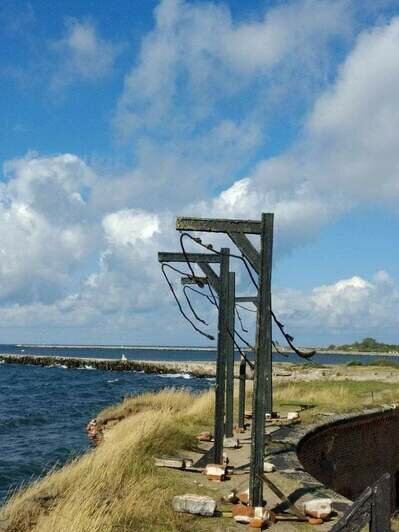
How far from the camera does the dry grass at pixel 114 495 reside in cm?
684

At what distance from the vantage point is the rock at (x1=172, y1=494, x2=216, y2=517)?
7.40m

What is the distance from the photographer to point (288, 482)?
9.02m

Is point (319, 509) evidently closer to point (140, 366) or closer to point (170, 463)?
point (170, 463)

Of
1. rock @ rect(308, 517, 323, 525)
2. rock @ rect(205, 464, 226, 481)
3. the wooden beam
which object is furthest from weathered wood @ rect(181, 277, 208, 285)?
rock @ rect(308, 517, 323, 525)

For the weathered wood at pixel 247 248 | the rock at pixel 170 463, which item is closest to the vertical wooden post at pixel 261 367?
the weathered wood at pixel 247 248

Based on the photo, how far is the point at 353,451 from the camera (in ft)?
50.8

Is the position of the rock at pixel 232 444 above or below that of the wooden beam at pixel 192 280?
below

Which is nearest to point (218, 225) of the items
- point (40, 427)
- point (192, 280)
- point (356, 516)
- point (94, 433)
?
point (192, 280)

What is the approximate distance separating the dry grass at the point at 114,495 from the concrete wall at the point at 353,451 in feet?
9.82

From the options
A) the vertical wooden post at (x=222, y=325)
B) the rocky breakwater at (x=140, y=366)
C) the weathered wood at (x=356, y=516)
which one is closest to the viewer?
the weathered wood at (x=356, y=516)

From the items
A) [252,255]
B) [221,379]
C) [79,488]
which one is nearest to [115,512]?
[79,488]

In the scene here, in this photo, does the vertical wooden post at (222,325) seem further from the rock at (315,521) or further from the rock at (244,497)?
the rock at (315,521)

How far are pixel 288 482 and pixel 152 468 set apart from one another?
2.00 m

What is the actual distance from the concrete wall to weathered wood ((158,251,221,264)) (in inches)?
159
